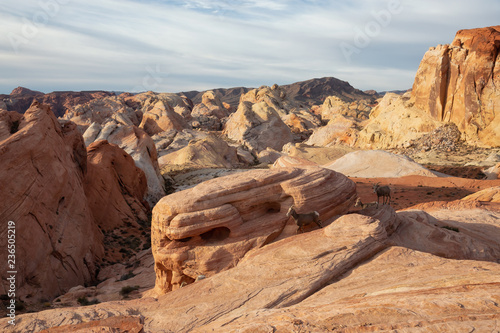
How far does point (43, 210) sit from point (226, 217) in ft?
33.0

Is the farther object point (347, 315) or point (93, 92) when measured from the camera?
point (93, 92)

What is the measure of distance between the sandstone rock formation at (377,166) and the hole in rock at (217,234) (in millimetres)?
29892

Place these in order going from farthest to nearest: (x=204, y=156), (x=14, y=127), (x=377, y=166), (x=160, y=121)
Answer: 1. (x=160, y=121)
2. (x=204, y=156)
3. (x=377, y=166)
4. (x=14, y=127)

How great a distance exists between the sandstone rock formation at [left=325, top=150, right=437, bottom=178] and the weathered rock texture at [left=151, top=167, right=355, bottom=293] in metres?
27.7

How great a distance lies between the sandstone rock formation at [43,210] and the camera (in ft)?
50.6

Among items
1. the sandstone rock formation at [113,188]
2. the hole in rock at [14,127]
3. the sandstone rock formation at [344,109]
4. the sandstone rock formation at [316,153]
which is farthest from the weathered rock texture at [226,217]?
the sandstone rock formation at [344,109]

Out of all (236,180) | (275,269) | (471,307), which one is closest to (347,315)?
(471,307)

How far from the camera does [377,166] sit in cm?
4169

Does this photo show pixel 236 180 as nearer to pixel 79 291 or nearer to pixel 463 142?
pixel 79 291

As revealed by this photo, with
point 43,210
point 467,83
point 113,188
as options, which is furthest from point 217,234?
point 467,83

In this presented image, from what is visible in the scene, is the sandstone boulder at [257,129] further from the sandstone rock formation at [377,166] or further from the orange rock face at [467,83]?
the orange rock face at [467,83]

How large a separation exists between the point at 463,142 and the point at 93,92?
17043 centimetres

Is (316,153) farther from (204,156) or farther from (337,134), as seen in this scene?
(204,156)

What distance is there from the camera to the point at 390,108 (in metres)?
63.3
